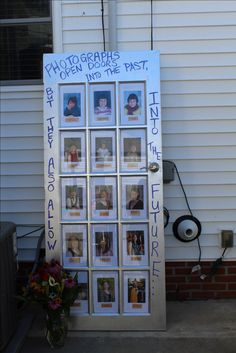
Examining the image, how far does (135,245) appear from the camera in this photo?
13.8 feet

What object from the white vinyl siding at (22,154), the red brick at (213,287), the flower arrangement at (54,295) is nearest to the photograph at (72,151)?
the white vinyl siding at (22,154)

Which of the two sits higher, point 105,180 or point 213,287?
point 105,180

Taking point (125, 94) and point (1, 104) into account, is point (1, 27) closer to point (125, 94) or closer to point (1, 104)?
point (1, 104)

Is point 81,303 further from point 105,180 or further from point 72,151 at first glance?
point 72,151

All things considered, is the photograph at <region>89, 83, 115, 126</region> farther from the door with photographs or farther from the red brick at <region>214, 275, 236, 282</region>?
the red brick at <region>214, 275, 236, 282</region>

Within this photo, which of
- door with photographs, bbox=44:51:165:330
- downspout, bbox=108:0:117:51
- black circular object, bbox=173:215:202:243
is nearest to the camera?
door with photographs, bbox=44:51:165:330

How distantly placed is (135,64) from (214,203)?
57.6 inches

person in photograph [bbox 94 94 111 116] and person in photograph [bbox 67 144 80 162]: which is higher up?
person in photograph [bbox 94 94 111 116]

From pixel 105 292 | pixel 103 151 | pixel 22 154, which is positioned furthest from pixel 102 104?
pixel 105 292

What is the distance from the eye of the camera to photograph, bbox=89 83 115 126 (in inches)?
166

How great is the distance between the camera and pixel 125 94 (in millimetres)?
4203

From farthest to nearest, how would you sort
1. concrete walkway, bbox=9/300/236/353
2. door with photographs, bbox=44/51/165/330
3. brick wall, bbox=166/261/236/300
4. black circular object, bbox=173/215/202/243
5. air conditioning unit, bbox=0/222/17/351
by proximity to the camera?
brick wall, bbox=166/261/236/300 < black circular object, bbox=173/215/202/243 < door with photographs, bbox=44/51/165/330 < concrete walkway, bbox=9/300/236/353 < air conditioning unit, bbox=0/222/17/351

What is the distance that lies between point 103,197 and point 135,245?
0.47 m

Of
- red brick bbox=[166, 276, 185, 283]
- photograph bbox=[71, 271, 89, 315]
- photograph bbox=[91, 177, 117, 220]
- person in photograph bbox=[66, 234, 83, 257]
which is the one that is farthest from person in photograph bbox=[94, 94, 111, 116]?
red brick bbox=[166, 276, 185, 283]
